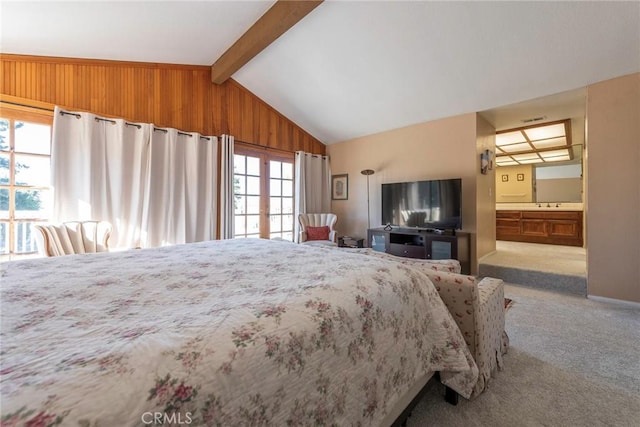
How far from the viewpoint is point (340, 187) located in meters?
5.52

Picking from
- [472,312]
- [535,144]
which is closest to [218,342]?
[472,312]

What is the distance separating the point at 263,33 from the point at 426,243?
344 centimetres

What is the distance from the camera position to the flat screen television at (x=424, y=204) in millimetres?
3736

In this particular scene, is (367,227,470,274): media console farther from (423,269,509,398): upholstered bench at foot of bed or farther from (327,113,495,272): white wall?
(423,269,509,398): upholstered bench at foot of bed

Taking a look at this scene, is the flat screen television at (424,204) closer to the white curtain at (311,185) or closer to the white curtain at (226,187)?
the white curtain at (311,185)

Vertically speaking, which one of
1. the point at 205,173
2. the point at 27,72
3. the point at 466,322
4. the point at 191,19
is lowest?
the point at 466,322

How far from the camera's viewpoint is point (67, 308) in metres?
0.85

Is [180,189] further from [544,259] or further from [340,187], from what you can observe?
[544,259]

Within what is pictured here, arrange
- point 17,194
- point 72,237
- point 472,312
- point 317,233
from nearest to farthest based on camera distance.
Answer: point 472,312 → point 72,237 → point 17,194 → point 317,233

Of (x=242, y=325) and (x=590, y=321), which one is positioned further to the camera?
(x=590, y=321)

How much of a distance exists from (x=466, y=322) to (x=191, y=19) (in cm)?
374

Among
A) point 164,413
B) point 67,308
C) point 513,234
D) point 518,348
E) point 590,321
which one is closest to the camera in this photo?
point 164,413

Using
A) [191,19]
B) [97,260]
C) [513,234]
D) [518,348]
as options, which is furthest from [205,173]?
[513,234]

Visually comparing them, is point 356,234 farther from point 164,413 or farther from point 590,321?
point 164,413
